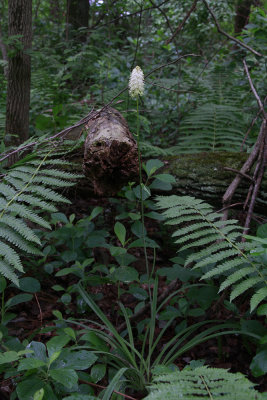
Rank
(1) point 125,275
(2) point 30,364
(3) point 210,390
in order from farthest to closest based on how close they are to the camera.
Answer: (1) point 125,275 → (2) point 30,364 → (3) point 210,390

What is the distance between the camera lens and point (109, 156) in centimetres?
185

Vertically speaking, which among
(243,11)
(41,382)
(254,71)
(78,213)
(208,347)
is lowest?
(208,347)

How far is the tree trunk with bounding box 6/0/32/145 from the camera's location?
290 centimetres

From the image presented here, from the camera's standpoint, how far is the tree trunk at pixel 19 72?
2.90 meters

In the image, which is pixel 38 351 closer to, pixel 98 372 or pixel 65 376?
pixel 65 376

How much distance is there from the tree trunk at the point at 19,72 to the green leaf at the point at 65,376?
2.16m

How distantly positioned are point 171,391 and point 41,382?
67 cm

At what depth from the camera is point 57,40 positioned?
6.69 meters

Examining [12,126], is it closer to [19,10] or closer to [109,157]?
[19,10]

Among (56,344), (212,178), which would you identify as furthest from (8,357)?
(212,178)

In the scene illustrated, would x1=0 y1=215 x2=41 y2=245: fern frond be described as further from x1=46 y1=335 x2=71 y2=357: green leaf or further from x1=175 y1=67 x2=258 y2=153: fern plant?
x1=175 y1=67 x2=258 y2=153: fern plant

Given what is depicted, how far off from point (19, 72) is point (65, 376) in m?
2.64

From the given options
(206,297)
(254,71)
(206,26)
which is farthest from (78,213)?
(206,26)

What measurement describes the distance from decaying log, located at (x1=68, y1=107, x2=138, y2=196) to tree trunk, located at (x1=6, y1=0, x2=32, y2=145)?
1.24 m
